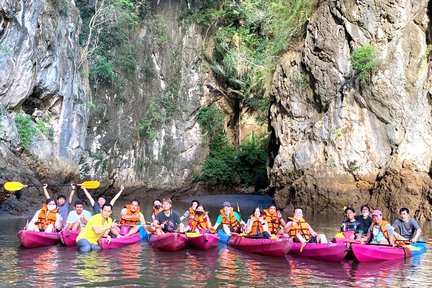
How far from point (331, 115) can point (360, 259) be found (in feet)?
47.9

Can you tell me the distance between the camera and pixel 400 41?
25.2m

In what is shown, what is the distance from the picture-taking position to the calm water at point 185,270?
33.0 feet

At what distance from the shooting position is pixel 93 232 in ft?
44.0

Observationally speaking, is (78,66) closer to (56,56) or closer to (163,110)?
(56,56)

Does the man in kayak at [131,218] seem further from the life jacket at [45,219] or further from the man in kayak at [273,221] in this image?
the man in kayak at [273,221]

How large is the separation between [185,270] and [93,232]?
318 cm

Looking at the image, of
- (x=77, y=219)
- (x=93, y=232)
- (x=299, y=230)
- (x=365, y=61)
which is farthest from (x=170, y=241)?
(x=365, y=61)

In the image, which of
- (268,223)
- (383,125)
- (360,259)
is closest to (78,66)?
(383,125)

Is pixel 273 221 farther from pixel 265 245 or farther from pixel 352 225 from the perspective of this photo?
pixel 352 225

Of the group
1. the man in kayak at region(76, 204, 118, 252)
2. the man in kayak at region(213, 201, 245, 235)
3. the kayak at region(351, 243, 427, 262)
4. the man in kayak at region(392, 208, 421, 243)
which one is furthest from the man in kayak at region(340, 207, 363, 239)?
the man in kayak at region(76, 204, 118, 252)

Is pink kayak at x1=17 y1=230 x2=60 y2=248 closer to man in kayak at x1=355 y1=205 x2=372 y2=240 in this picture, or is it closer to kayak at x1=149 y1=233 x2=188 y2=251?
kayak at x1=149 y1=233 x2=188 y2=251

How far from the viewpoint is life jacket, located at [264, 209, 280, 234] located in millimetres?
15047

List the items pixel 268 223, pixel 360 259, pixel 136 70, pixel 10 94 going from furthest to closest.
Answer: pixel 136 70 < pixel 10 94 < pixel 268 223 < pixel 360 259

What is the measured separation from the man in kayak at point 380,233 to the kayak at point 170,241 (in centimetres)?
440
